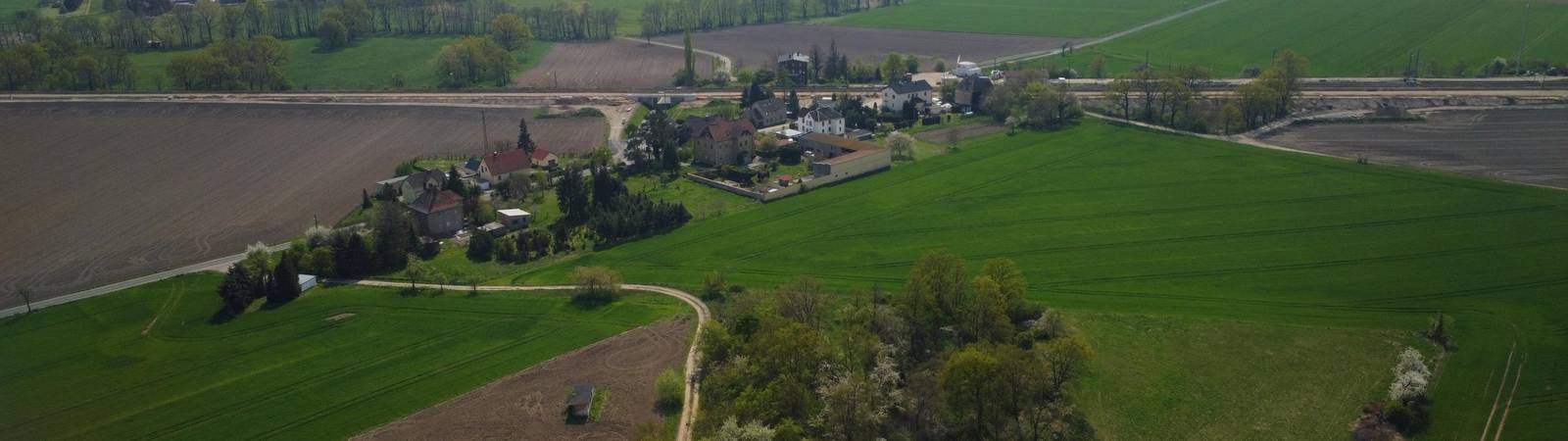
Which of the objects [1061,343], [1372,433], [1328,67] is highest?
[1328,67]

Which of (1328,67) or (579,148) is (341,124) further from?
(1328,67)

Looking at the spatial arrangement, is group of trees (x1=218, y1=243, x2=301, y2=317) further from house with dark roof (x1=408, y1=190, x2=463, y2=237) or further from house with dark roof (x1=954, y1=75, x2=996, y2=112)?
house with dark roof (x1=954, y1=75, x2=996, y2=112)

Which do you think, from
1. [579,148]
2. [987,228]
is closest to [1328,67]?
[987,228]

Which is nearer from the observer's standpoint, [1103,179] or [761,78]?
[1103,179]

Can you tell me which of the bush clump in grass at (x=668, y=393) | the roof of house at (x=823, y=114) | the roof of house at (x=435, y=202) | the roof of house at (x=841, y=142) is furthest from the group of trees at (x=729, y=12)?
the bush clump in grass at (x=668, y=393)

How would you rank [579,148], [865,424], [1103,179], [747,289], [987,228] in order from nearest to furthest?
[865,424] < [747,289] < [987,228] < [1103,179] < [579,148]

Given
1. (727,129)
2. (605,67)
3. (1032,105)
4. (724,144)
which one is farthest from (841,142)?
(605,67)

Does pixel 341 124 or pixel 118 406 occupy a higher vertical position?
pixel 341 124

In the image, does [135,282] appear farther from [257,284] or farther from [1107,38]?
[1107,38]
